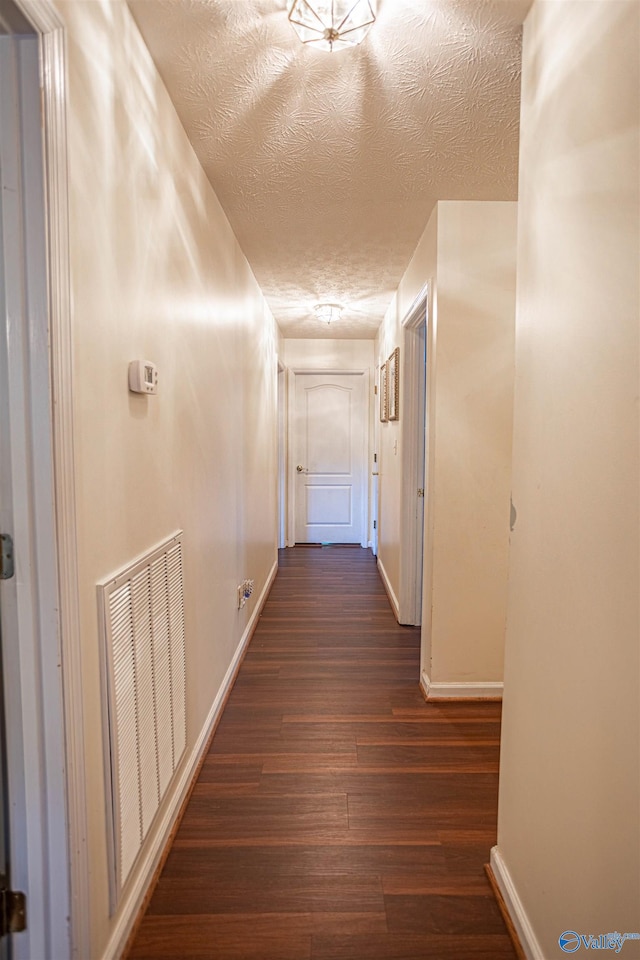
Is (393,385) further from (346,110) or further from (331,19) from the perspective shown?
(331,19)

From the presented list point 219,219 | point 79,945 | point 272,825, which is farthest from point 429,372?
point 79,945

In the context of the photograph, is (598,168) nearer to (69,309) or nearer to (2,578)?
(69,309)

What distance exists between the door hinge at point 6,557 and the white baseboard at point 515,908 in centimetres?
142

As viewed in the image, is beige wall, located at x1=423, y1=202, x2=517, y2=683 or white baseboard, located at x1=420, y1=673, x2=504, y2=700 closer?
beige wall, located at x1=423, y1=202, x2=517, y2=683

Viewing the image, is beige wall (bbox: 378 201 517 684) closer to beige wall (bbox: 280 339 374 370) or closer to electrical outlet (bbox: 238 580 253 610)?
electrical outlet (bbox: 238 580 253 610)

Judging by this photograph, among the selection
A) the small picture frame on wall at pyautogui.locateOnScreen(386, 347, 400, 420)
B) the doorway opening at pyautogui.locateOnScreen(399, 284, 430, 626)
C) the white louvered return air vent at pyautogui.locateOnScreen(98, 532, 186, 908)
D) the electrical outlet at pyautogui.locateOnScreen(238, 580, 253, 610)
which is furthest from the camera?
the small picture frame on wall at pyautogui.locateOnScreen(386, 347, 400, 420)

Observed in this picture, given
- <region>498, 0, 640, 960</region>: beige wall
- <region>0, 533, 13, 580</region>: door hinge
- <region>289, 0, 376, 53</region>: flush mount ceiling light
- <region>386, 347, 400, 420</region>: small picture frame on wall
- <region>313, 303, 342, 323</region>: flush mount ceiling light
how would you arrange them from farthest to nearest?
<region>313, 303, 342, 323</region>: flush mount ceiling light < <region>386, 347, 400, 420</region>: small picture frame on wall < <region>289, 0, 376, 53</region>: flush mount ceiling light < <region>0, 533, 13, 580</region>: door hinge < <region>498, 0, 640, 960</region>: beige wall

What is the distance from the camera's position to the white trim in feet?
2.92

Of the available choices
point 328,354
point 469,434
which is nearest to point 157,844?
point 469,434

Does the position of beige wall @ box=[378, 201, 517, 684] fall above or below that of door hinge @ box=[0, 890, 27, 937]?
above

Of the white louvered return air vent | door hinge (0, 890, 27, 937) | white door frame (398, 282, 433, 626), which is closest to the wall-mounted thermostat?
the white louvered return air vent

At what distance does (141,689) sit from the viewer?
1268 millimetres

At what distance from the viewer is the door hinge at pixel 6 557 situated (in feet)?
3.05

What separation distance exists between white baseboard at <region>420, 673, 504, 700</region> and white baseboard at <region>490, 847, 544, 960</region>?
0.95m
